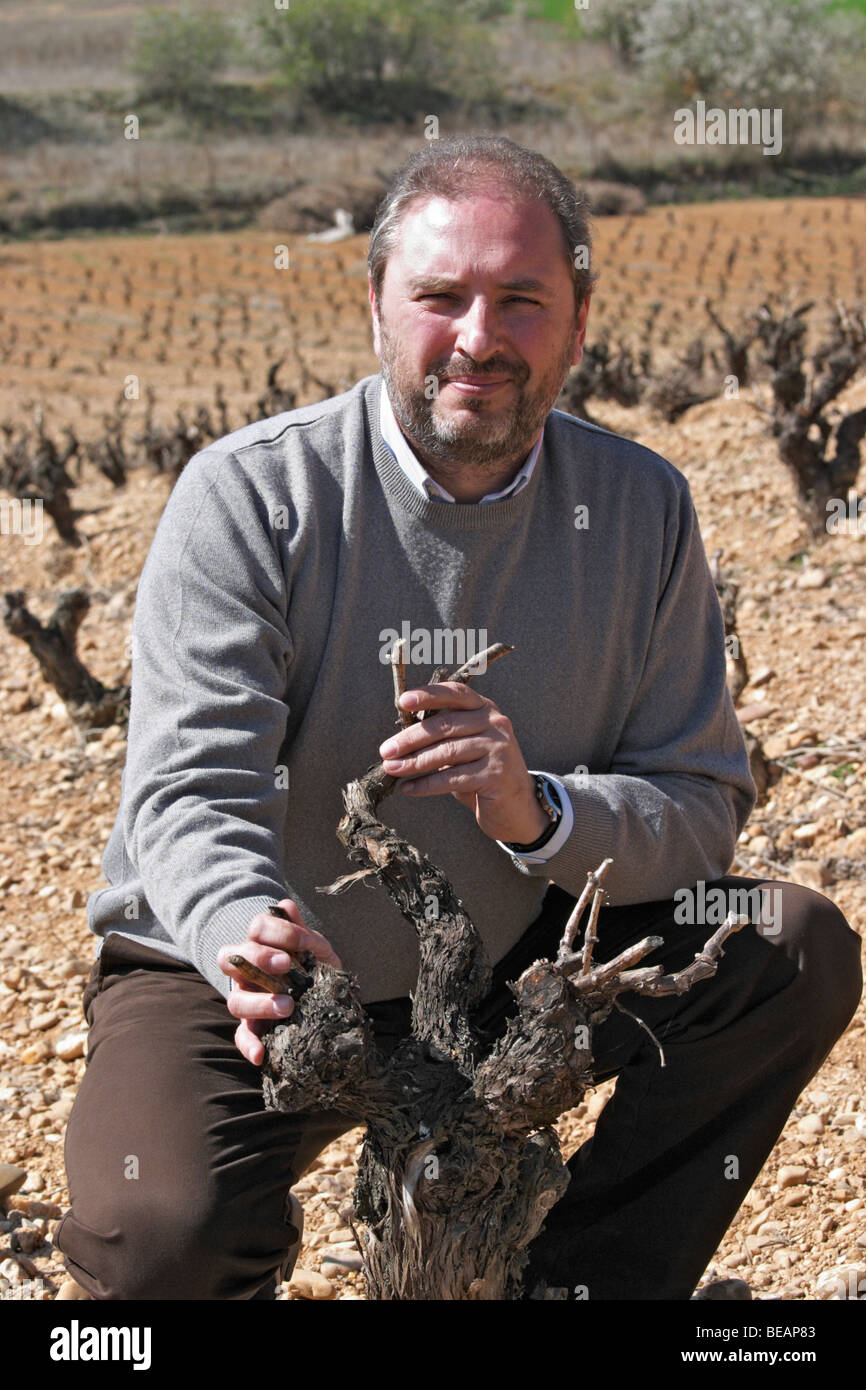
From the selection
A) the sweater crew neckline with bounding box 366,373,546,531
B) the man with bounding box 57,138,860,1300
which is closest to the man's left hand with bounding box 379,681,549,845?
the man with bounding box 57,138,860,1300

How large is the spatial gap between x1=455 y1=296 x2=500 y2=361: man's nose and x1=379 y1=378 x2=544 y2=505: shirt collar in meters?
0.20

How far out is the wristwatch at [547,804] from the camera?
2.11 meters

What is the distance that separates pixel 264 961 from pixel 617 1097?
759 millimetres

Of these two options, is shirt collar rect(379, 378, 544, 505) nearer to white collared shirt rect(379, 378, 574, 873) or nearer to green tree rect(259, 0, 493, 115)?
white collared shirt rect(379, 378, 574, 873)

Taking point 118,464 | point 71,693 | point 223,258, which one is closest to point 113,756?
point 71,693

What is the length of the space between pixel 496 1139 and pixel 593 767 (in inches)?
29.7

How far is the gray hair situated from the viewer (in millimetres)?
2215

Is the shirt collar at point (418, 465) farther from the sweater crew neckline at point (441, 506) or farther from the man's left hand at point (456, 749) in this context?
the man's left hand at point (456, 749)

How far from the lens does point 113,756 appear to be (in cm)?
472

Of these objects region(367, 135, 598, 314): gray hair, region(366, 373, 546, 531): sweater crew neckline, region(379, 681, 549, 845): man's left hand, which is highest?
region(367, 135, 598, 314): gray hair

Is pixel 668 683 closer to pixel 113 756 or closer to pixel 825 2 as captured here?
pixel 113 756

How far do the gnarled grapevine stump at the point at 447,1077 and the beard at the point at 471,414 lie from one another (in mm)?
468

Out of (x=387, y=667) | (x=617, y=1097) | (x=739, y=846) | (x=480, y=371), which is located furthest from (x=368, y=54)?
(x=617, y=1097)

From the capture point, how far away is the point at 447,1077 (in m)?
1.89
